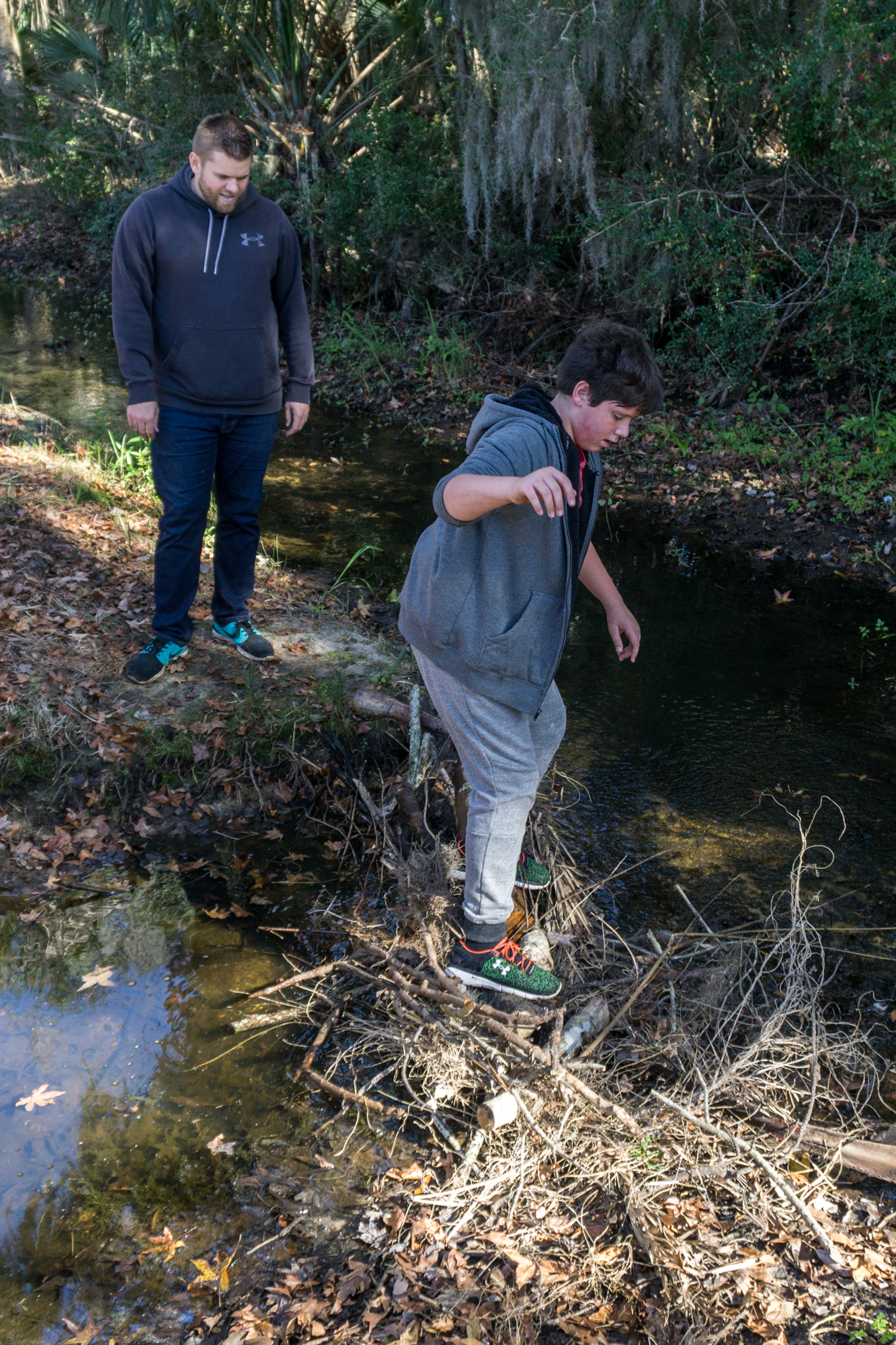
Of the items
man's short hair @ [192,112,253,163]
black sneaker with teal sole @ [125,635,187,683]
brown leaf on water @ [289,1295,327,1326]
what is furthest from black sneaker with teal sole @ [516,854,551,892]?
man's short hair @ [192,112,253,163]

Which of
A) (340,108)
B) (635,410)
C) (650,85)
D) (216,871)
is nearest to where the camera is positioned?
(635,410)

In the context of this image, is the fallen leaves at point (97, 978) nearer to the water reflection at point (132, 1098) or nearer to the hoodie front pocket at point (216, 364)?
the water reflection at point (132, 1098)

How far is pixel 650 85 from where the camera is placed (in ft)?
33.3

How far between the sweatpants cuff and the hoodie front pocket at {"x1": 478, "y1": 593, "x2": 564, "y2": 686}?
2.84 feet

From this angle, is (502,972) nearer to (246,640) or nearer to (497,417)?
(497,417)

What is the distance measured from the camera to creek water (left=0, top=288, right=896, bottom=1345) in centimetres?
279

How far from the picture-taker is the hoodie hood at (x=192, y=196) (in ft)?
14.0

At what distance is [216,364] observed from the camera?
4.48 metres

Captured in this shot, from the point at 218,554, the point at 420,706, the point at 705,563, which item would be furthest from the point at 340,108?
the point at 420,706

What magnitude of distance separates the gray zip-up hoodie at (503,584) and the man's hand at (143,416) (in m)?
2.03

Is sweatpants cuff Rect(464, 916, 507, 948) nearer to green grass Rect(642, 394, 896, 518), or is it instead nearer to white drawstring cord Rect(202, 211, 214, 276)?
white drawstring cord Rect(202, 211, 214, 276)

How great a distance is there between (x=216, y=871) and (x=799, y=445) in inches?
296

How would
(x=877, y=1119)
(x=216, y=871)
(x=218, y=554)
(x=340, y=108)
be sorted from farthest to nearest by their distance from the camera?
1. (x=340, y=108)
2. (x=218, y=554)
3. (x=216, y=871)
4. (x=877, y=1119)

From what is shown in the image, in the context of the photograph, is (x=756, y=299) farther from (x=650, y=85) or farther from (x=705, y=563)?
(x=705, y=563)
